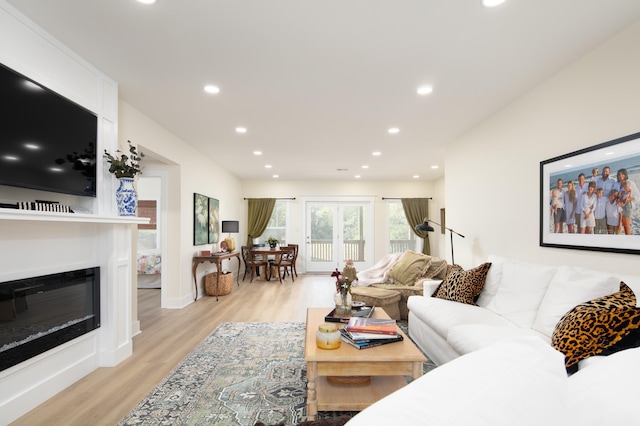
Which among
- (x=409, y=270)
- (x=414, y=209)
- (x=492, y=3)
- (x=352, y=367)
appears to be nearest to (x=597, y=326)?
(x=352, y=367)

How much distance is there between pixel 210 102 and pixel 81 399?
2.74 m

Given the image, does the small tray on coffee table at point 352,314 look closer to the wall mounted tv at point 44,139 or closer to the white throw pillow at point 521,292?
the white throw pillow at point 521,292

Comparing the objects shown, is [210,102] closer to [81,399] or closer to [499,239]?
[81,399]

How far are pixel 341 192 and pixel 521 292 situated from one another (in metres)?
6.66

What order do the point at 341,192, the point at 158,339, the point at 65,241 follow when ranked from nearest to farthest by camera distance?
the point at 65,241 < the point at 158,339 < the point at 341,192

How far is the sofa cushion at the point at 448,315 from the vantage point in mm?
2703

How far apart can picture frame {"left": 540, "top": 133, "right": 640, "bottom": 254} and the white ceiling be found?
2.55 feet

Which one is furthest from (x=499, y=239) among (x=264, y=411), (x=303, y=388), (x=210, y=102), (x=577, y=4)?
(x=210, y=102)

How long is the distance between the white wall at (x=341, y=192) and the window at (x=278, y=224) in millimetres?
217

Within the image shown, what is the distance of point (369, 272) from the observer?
583 cm

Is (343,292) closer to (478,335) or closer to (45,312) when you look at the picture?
(478,335)

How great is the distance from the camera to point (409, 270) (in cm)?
498

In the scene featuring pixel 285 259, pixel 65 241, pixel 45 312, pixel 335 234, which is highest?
pixel 65 241

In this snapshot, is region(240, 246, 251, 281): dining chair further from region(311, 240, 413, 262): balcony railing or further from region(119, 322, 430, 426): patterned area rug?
region(119, 322, 430, 426): patterned area rug
